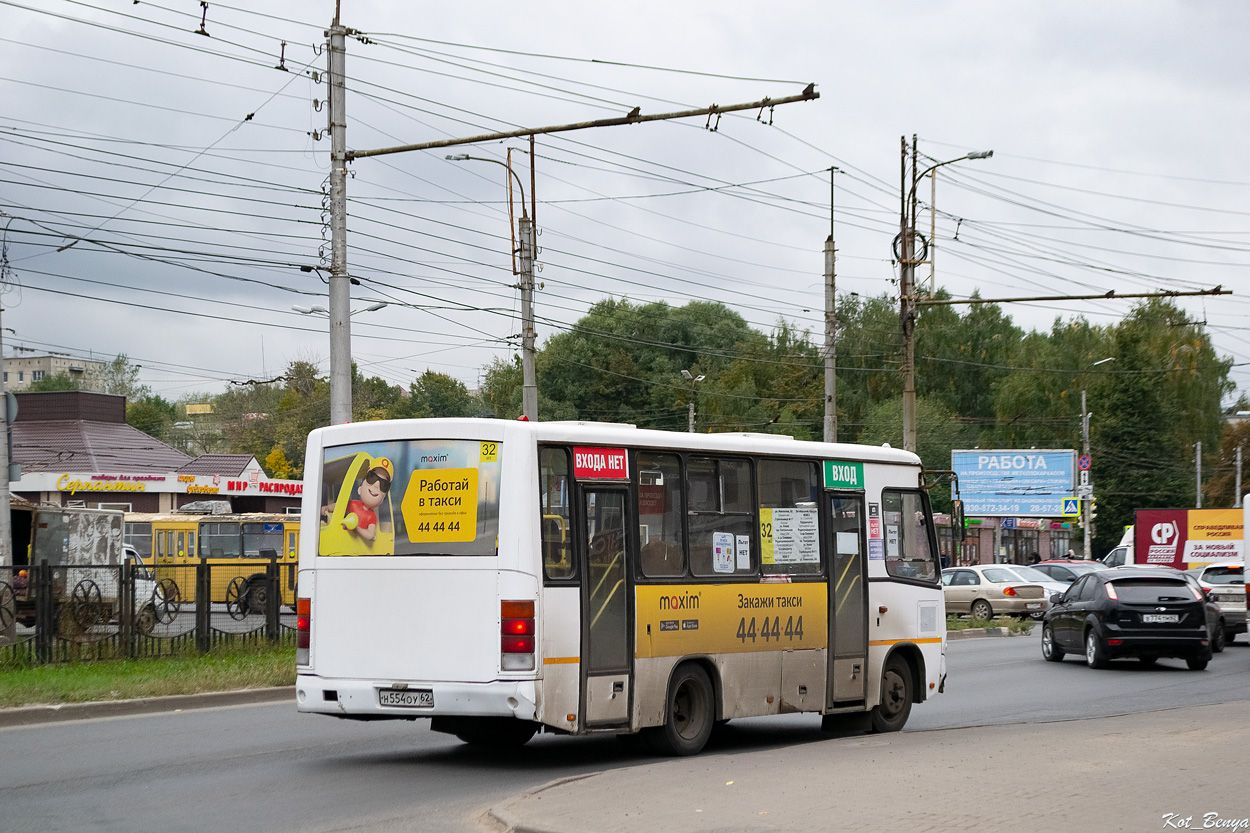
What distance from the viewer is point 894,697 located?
14.3 meters

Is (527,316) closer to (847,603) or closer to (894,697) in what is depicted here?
(894,697)

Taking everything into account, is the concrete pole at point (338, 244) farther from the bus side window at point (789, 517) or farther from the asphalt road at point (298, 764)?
the bus side window at point (789, 517)

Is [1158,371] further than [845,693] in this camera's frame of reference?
Yes

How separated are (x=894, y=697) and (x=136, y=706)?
802 centimetres

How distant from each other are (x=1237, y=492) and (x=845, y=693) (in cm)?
8059

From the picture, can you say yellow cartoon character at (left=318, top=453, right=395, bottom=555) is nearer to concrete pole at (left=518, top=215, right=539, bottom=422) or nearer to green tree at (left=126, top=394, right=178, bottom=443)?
concrete pole at (left=518, top=215, right=539, bottom=422)

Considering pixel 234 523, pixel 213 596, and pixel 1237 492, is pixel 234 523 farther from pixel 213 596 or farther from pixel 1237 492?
pixel 1237 492

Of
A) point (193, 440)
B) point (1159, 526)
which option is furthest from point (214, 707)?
point (193, 440)

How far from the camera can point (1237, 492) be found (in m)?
86.1

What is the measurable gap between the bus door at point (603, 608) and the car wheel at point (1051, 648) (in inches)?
576

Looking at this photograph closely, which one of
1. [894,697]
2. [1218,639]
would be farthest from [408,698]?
[1218,639]

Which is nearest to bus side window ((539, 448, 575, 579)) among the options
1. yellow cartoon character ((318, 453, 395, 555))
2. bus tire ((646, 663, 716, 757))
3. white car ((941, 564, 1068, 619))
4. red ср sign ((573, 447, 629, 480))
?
red ср sign ((573, 447, 629, 480))

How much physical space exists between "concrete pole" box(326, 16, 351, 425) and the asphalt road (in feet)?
19.0

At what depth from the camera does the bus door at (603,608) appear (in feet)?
36.2
